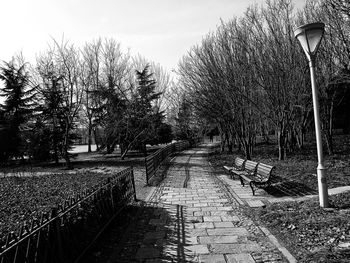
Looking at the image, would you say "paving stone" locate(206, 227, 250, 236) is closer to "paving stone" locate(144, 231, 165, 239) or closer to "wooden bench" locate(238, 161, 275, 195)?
"paving stone" locate(144, 231, 165, 239)

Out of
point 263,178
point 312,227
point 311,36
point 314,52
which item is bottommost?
point 312,227

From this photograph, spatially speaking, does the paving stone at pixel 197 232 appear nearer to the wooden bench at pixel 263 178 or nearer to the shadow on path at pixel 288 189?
the wooden bench at pixel 263 178

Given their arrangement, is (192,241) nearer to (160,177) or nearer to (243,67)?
(160,177)

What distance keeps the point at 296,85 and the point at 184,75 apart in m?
7.86

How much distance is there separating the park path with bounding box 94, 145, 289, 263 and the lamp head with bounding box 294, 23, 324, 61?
3.92 metres

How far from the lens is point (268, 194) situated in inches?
315

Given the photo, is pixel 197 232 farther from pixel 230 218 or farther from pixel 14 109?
pixel 14 109

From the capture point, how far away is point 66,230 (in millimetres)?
3912

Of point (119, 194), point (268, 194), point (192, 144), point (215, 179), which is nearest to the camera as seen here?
point (119, 194)

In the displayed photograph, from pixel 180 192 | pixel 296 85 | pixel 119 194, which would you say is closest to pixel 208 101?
pixel 296 85

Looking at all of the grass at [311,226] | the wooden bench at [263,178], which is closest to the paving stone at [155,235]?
the grass at [311,226]

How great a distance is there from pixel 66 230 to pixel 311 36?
19.6ft

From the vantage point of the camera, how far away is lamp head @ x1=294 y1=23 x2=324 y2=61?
5789 millimetres

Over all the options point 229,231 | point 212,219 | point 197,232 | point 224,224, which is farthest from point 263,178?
point 197,232
